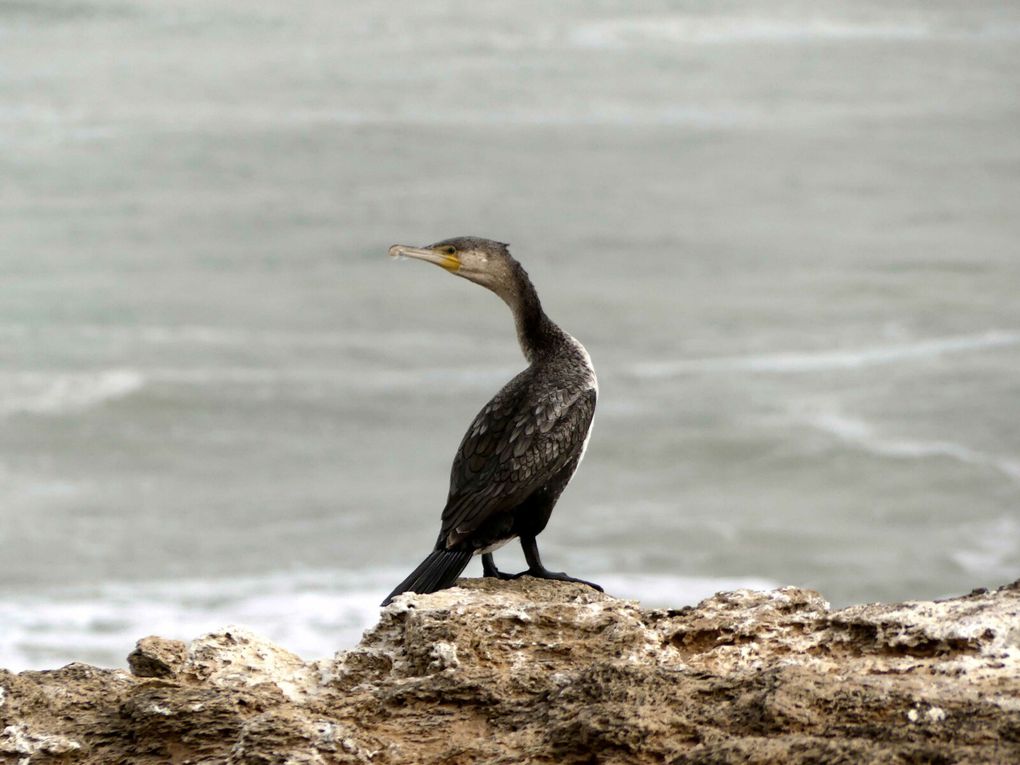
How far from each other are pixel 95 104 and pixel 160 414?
46.3ft

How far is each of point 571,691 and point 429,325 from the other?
2017 cm

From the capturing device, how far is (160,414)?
851 inches

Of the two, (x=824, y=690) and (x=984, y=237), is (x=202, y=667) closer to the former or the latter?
(x=824, y=690)

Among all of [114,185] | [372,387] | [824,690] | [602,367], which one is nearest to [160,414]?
[372,387]

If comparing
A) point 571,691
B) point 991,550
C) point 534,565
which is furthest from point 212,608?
point 571,691

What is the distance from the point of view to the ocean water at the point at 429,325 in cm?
1702

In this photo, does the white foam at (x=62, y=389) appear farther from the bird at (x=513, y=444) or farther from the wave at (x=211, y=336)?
the bird at (x=513, y=444)

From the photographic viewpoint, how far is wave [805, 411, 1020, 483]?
19.5 meters

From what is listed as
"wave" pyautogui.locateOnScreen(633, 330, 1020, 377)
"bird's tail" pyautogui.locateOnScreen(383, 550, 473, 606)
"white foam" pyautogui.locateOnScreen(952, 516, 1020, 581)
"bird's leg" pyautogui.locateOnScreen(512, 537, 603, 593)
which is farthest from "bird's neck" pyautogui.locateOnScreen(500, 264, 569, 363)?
"wave" pyautogui.locateOnScreen(633, 330, 1020, 377)

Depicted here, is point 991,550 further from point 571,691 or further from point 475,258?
point 571,691

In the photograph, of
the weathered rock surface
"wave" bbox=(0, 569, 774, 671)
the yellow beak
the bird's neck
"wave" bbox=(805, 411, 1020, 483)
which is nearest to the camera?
the weathered rock surface

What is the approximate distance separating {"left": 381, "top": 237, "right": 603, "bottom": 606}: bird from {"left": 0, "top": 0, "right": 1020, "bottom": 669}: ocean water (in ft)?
21.9

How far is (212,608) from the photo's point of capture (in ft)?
51.9

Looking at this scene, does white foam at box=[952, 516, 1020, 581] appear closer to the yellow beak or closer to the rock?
the yellow beak
